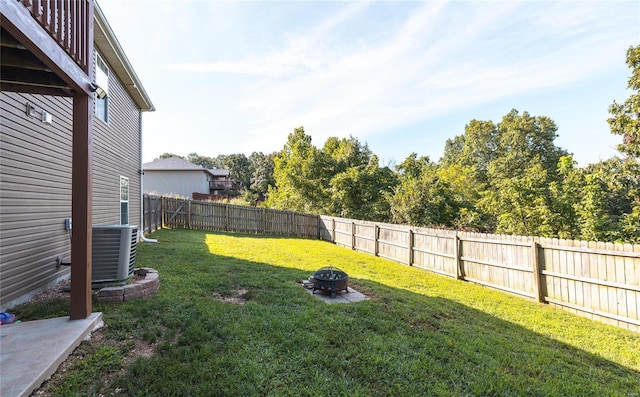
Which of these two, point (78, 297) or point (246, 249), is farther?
point (246, 249)

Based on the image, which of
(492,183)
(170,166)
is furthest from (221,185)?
(492,183)

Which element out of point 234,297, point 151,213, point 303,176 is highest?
point 303,176

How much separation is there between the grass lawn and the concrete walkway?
0.13 m

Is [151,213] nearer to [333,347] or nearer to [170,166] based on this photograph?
[333,347]

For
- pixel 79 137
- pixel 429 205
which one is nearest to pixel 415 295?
pixel 79 137

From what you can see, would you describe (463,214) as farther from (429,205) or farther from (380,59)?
(380,59)

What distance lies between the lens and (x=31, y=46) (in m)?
2.14

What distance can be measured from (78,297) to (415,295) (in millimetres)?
4988

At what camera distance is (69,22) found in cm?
274

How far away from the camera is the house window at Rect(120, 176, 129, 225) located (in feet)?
27.5

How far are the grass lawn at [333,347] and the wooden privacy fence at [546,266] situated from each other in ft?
1.16

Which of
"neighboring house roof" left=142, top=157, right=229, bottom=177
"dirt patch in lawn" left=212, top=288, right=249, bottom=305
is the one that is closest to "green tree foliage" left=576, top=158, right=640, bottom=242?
"dirt patch in lawn" left=212, top=288, right=249, bottom=305

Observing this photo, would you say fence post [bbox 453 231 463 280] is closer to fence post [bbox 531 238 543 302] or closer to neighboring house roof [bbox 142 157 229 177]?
fence post [bbox 531 238 543 302]

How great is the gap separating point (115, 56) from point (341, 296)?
7.46 m
